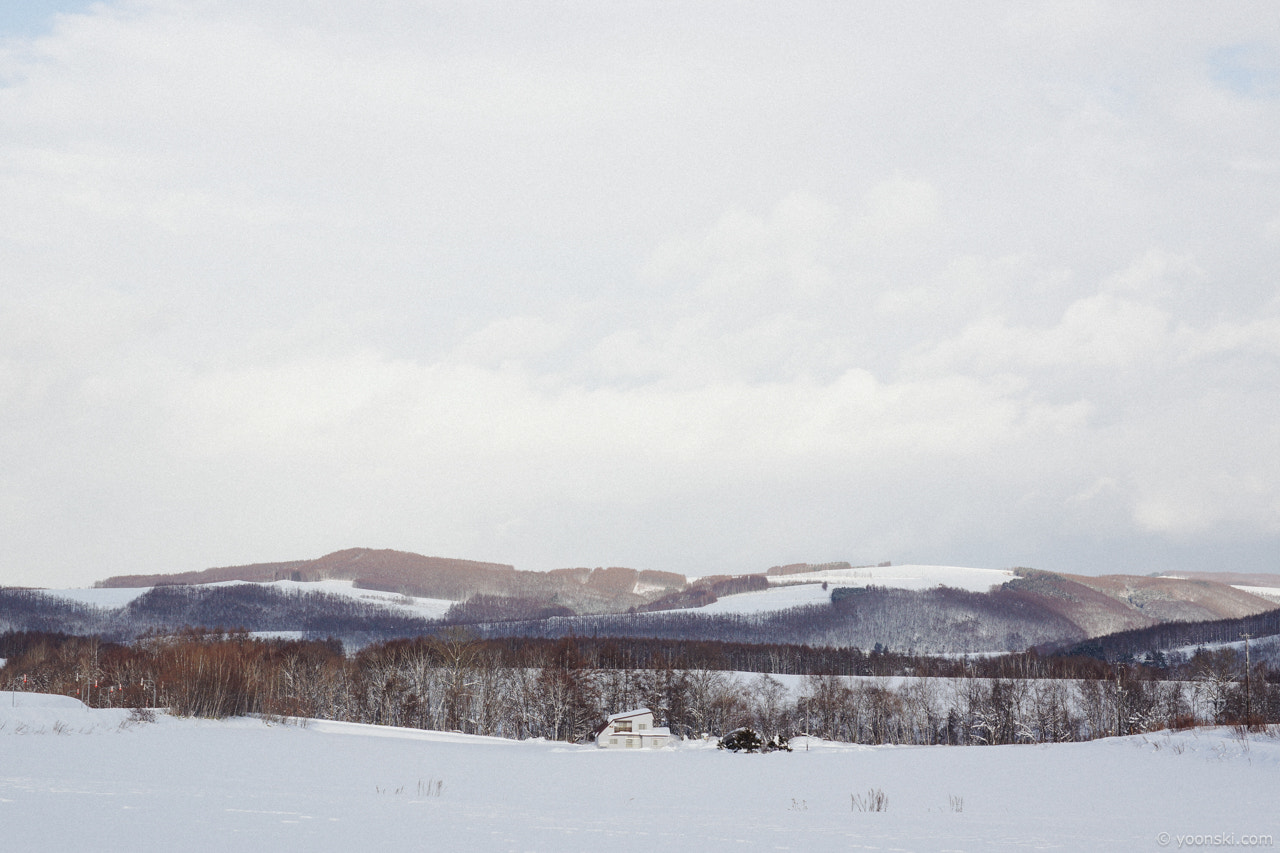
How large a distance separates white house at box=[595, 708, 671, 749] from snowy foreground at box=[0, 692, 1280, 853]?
2126cm

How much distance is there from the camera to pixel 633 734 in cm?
7244

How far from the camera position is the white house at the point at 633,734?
7219 cm

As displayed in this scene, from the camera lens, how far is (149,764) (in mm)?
26172

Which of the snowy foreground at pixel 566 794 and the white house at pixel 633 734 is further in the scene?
the white house at pixel 633 734

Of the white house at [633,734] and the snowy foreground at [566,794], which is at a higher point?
the snowy foreground at [566,794]

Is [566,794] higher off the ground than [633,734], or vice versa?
[566,794]

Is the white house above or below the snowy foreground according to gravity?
below

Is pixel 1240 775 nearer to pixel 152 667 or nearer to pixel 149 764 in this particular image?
pixel 149 764

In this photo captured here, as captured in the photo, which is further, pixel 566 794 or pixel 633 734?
pixel 633 734

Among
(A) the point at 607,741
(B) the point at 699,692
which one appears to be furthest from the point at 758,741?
(B) the point at 699,692

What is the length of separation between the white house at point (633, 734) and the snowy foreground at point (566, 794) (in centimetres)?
2126

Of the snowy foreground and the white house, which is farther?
the white house

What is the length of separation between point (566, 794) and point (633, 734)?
45684 mm

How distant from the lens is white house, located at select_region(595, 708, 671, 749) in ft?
237
